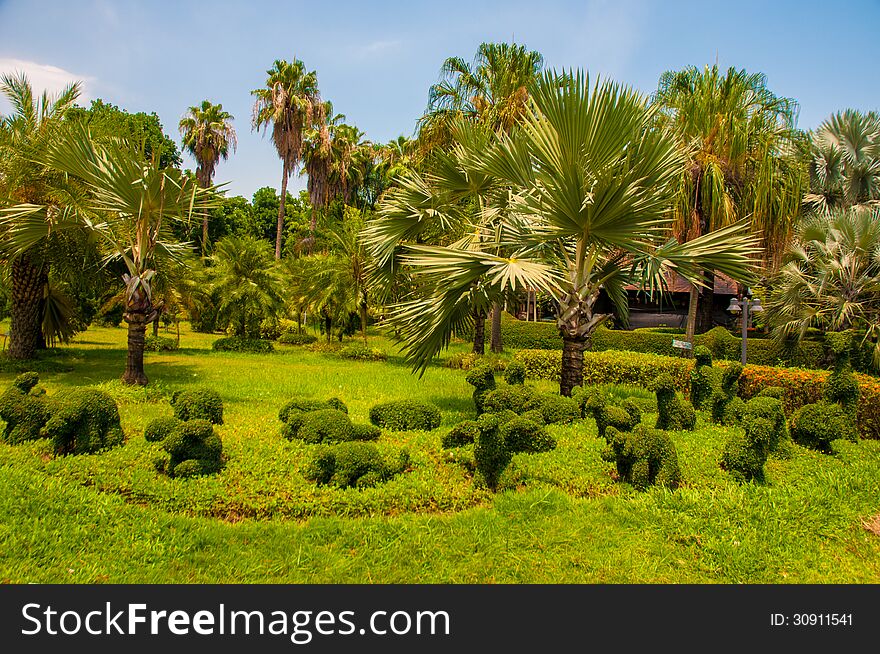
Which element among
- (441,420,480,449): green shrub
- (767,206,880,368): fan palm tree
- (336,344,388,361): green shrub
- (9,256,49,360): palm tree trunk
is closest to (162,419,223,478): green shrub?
(441,420,480,449): green shrub

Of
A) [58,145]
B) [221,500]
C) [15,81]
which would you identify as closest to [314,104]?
[15,81]

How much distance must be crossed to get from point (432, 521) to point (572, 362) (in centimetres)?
454

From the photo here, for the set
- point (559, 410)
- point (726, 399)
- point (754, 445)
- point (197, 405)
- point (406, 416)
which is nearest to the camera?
point (754, 445)

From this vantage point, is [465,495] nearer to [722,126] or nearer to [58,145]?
[58,145]

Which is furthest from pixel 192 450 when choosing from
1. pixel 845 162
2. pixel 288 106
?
pixel 288 106

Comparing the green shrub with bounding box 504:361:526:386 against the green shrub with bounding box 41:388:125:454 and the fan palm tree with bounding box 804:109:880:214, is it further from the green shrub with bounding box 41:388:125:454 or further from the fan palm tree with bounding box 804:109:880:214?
the fan palm tree with bounding box 804:109:880:214

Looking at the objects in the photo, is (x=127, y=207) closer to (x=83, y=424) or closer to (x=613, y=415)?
(x=83, y=424)

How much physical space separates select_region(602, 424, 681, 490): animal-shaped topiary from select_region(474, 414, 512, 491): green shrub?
1033 mm

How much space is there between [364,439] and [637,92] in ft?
17.6

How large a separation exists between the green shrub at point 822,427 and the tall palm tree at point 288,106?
2572cm

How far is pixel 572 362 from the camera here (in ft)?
27.0

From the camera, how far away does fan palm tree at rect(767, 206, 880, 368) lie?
11.3 meters

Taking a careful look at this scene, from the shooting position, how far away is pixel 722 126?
13047mm

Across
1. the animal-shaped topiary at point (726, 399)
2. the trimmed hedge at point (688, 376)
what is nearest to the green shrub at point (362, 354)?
the trimmed hedge at point (688, 376)
